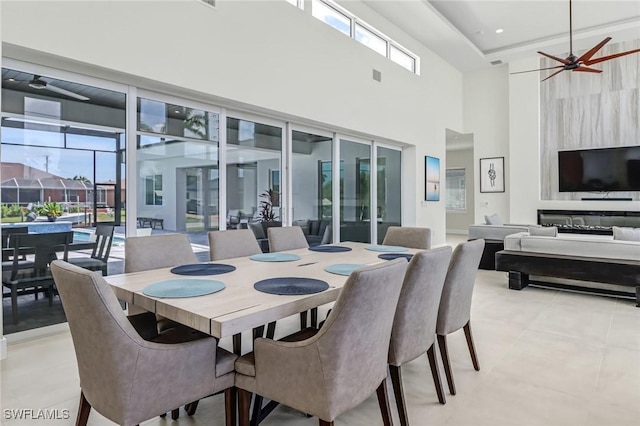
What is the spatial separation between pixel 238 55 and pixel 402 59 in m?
4.45

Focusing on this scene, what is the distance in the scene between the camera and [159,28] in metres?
3.78

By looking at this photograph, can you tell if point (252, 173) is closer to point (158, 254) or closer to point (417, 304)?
point (158, 254)

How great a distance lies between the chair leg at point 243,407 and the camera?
162 cm

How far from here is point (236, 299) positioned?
169cm

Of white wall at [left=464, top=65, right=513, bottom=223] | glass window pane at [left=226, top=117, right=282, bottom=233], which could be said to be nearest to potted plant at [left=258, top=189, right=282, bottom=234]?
glass window pane at [left=226, top=117, right=282, bottom=233]

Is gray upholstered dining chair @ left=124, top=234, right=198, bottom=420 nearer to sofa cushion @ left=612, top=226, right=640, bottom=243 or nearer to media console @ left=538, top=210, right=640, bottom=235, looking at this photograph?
sofa cushion @ left=612, top=226, right=640, bottom=243

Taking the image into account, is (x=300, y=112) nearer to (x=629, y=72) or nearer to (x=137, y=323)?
(x=137, y=323)

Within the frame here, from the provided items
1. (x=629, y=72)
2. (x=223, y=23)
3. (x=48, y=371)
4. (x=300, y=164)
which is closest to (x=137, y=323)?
(x=48, y=371)

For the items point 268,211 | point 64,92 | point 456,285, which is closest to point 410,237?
point 456,285

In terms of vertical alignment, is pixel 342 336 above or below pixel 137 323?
above

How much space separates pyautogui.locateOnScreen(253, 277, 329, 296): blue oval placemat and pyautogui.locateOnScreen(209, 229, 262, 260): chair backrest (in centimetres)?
107

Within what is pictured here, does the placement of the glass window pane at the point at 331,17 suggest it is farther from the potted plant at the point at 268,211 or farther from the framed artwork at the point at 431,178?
the framed artwork at the point at 431,178

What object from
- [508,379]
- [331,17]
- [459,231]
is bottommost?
[508,379]

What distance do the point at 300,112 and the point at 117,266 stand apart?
304cm
